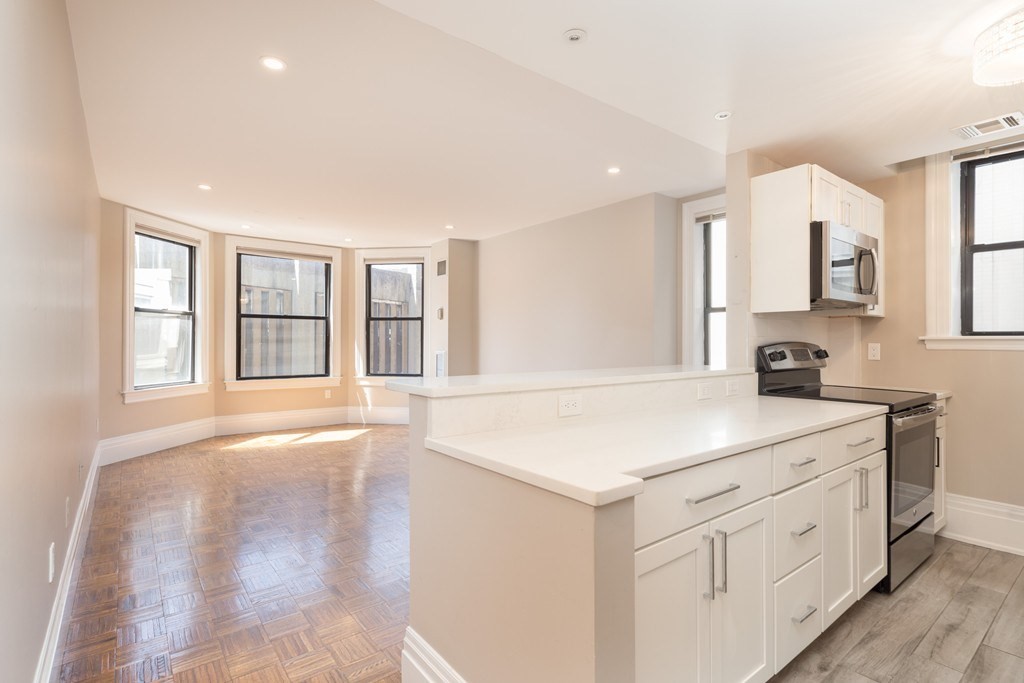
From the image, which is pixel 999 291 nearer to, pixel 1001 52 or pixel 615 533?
pixel 1001 52

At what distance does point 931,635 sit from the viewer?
1.99 metres

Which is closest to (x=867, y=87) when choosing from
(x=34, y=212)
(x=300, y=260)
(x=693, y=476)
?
(x=693, y=476)

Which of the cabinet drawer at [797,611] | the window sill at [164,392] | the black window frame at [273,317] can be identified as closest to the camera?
the cabinet drawer at [797,611]

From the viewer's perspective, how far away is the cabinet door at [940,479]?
9.16ft

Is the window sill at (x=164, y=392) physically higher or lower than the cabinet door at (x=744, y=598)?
higher

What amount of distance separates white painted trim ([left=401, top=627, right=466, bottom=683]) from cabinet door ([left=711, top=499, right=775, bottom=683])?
79 centimetres

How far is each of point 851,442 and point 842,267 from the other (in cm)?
115

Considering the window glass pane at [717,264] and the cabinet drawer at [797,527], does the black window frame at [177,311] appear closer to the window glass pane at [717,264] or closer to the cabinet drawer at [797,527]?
the window glass pane at [717,264]


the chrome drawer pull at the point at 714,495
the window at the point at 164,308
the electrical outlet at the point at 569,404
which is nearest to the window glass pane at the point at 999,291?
the chrome drawer pull at the point at 714,495

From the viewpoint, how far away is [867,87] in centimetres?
226

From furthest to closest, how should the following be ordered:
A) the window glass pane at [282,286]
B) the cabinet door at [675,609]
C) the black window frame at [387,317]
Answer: the black window frame at [387,317], the window glass pane at [282,286], the cabinet door at [675,609]

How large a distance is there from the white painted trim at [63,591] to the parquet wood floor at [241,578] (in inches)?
3.4

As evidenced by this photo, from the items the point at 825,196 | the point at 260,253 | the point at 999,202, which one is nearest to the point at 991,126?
the point at 999,202

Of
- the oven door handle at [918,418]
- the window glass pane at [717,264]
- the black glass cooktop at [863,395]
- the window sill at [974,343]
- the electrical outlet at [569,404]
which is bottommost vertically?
the oven door handle at [918,418]
